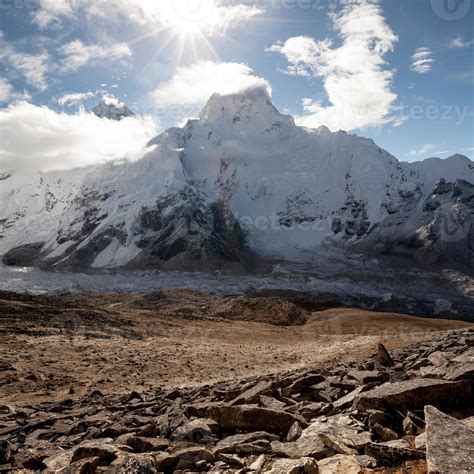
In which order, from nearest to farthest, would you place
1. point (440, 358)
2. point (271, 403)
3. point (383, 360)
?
point (271, 403) → point (440, 358) → point (383, 360)

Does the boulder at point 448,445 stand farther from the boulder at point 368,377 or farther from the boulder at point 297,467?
the boulder at point 368,377

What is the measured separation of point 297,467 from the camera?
3.92 m

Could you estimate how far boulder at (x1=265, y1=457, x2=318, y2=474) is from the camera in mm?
3896

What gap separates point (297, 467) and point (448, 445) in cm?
132

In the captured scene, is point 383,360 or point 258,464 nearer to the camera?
point 258,464

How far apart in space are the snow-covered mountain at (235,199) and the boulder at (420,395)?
102617 mm

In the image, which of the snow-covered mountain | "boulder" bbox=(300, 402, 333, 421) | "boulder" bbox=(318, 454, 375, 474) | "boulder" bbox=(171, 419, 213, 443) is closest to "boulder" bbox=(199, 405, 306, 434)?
"boulder" bbox=(171, 419, 213, 443)

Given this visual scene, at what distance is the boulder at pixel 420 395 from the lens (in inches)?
205

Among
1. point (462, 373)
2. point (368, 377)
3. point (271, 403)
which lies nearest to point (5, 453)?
point (271, 403)

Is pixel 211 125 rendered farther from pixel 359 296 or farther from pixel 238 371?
pixel 238 371

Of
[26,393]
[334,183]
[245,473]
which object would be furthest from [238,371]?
[334,183]

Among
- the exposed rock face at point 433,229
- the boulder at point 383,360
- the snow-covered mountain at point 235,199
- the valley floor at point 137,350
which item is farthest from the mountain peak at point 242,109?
the boulder at point 383,360

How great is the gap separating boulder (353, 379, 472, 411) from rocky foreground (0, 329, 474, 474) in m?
0.01

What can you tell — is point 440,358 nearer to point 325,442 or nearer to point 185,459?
point 325,442
